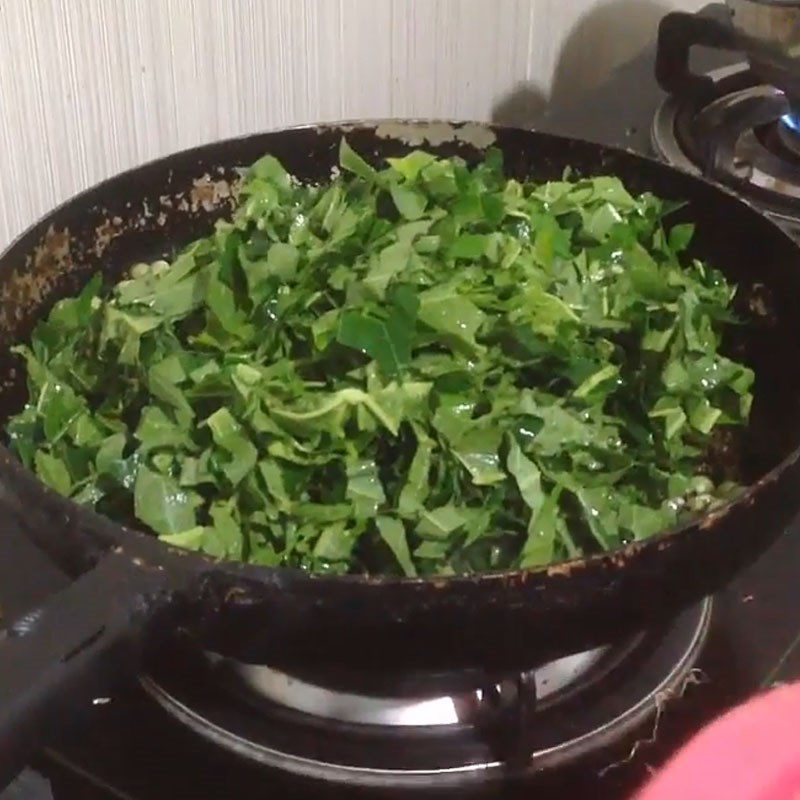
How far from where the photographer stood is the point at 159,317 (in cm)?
66

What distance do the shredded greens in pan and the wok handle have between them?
0.10 metres

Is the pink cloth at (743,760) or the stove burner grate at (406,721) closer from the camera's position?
the pink cloth at (743,760)

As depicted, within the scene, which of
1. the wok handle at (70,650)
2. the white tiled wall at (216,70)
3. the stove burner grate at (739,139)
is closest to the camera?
the wok handle at (70,650)

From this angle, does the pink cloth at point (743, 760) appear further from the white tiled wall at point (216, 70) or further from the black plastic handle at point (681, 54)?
the black plastic handle at point (681, 54)

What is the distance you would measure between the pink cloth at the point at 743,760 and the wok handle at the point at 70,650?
197 millimetres

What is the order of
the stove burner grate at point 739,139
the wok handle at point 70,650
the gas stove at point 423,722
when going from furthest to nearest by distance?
the stove burner grate at point 739,139 < the gas stove at point 423,722 < the wok handle at point 70,650

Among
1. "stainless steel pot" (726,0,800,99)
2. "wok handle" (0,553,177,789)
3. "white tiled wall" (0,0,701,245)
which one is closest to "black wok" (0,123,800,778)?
"wok handle" (0,553,177,789)

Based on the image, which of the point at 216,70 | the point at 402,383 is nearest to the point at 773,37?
the point at 216,70

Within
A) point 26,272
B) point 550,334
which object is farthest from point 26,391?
point 550,334

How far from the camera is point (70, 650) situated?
0.43 meters

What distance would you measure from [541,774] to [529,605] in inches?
5.2

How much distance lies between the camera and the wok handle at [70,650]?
0.42 m

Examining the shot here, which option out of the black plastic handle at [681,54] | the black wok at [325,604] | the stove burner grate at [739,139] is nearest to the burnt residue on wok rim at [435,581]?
the black wok at [325,604]

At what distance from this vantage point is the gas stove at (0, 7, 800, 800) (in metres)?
0.56
